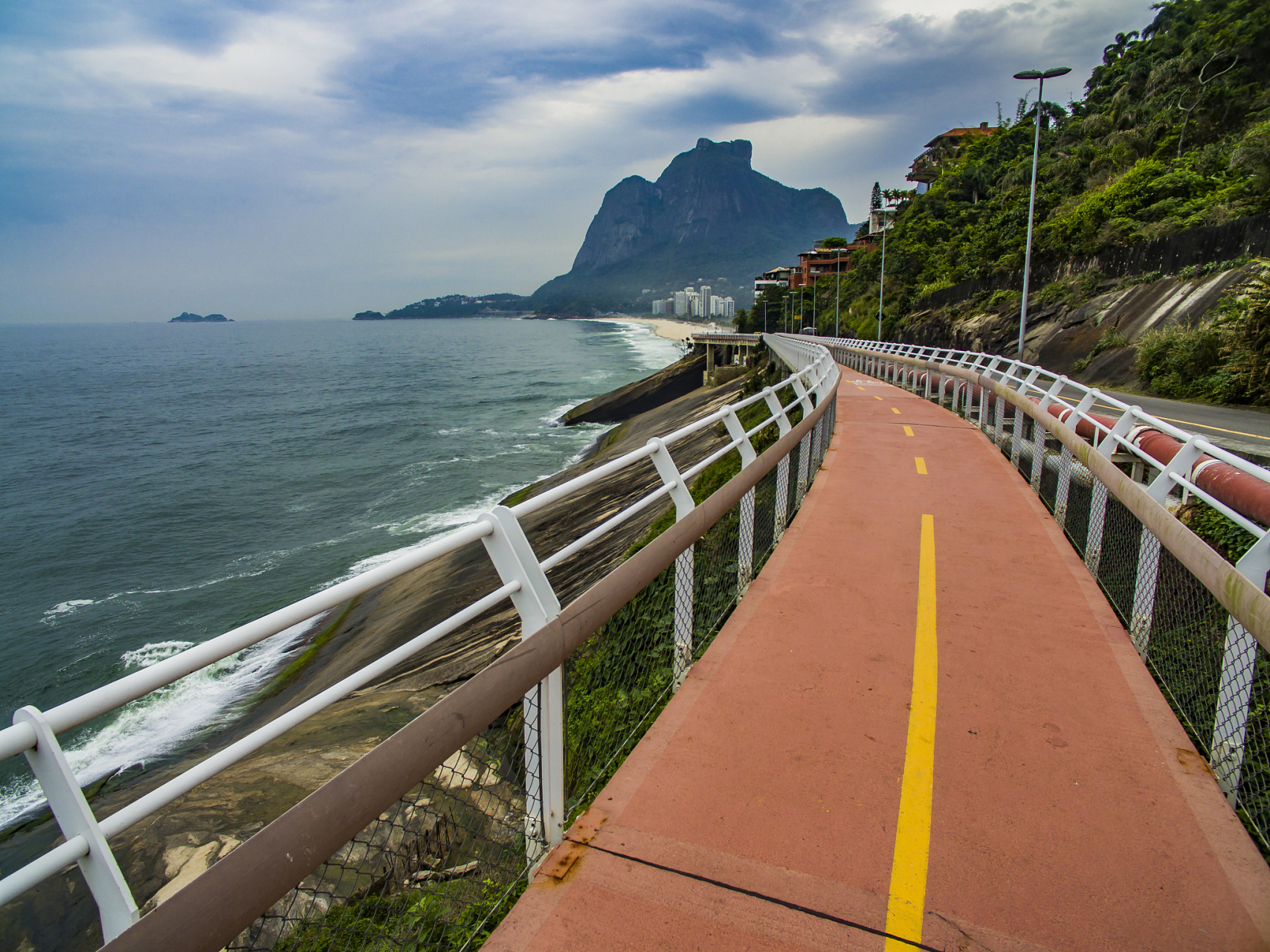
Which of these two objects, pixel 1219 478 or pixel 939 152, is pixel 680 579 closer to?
pixel 1219 478

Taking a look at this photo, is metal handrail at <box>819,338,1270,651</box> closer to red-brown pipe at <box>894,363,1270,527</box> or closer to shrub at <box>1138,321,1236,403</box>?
red-brown pipe at <box>894,363,1270,527</box>

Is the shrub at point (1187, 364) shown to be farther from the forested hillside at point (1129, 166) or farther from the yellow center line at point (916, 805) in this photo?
the yellow center line at point (916, 805)

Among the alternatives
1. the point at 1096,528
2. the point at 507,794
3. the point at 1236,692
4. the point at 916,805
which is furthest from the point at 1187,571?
the point at 507,794

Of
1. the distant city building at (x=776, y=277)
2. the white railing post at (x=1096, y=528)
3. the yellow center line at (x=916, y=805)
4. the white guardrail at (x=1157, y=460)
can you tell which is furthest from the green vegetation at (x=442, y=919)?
the distant city building at (x=776, y=277)

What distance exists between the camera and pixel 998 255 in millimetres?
45844

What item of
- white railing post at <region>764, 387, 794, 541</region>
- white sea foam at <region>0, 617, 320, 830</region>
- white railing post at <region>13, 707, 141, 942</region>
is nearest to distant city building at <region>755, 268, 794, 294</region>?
white sea foam at <region>0, 617, 320, 830</region>

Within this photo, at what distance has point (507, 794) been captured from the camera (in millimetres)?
4852

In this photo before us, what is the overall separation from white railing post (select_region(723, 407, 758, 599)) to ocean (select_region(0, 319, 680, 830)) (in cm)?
1186

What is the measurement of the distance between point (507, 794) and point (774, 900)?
2.42m

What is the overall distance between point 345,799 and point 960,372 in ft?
58.0

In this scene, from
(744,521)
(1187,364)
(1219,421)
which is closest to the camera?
(744,521)

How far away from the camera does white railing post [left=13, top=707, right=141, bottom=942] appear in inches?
58.3

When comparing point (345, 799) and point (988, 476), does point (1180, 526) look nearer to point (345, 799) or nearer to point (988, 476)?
point (345, 799)

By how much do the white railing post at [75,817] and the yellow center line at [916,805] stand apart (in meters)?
2.55
